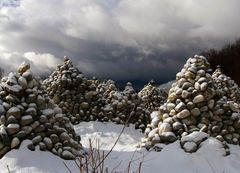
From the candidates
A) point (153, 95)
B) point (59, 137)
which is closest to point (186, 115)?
point (59, 137)

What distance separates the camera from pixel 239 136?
819 cm

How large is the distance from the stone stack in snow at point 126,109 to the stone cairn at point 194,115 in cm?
442

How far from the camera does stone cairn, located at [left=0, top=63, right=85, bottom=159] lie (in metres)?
6.98

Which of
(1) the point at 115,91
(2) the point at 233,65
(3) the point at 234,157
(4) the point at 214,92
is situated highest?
(2) the point at 233,65

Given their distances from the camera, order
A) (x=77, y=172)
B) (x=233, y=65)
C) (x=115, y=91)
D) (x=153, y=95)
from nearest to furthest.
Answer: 1. (x=77, y=172)
2. (x=115, y=91)
3. (x=153, y=95)
4. (x=233, y=65)

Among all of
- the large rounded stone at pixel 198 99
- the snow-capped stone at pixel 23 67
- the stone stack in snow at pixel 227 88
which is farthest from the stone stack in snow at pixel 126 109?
the snow-capped stone at pixel 23 67

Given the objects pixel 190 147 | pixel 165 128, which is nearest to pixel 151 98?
pixel 165 128

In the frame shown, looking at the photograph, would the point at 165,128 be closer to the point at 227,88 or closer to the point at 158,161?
the point at 158,161

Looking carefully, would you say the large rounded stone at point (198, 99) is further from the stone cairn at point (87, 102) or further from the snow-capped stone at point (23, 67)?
the stone cairn at point (87, 102)

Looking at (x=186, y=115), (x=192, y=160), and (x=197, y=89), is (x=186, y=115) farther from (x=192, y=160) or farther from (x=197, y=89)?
(x=192, y=160)

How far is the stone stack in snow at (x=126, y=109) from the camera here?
13.0 m

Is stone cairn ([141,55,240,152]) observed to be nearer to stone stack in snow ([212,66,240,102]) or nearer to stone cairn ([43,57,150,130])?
stone cairn ([43,57,150,130])

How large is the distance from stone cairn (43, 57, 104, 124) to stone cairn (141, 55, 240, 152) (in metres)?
4.84

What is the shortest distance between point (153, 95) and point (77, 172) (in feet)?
40.6
